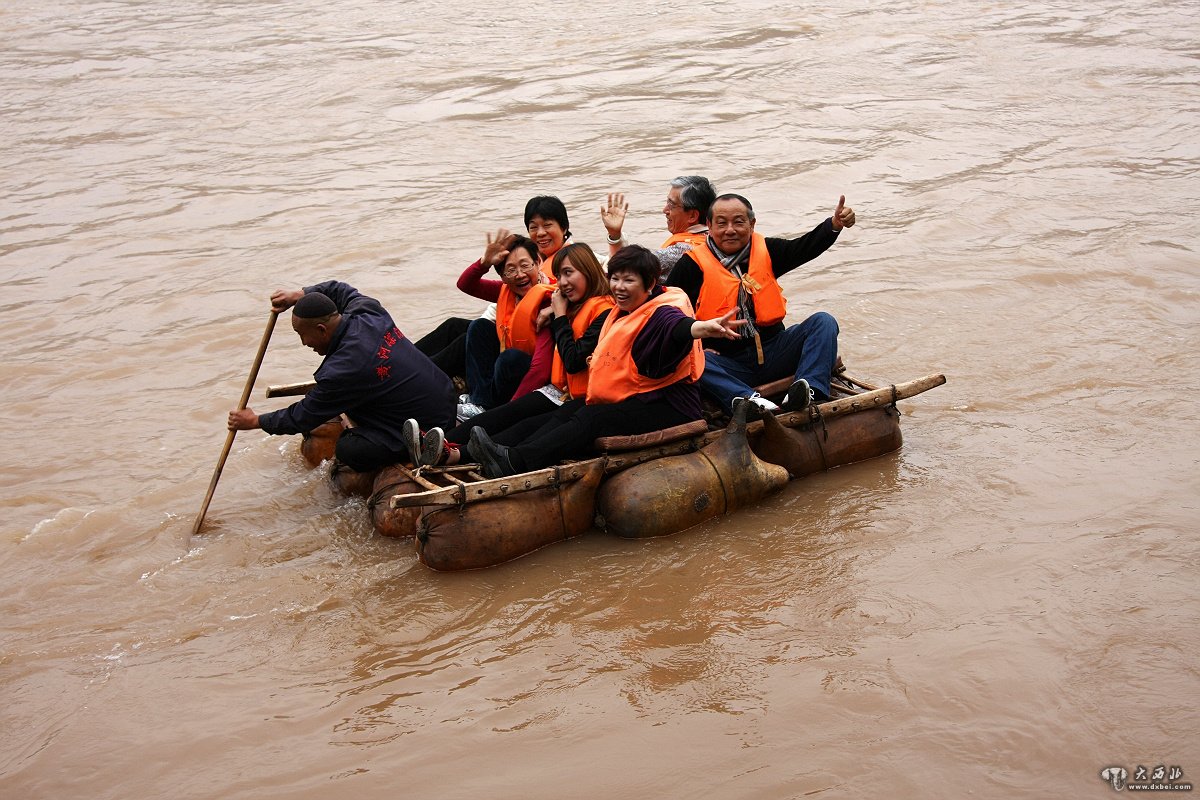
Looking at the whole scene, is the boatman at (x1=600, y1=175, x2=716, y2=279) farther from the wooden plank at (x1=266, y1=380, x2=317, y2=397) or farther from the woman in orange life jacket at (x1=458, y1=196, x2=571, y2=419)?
the wooden plank at (x1=266, y1=380, x2=317, y2=397)

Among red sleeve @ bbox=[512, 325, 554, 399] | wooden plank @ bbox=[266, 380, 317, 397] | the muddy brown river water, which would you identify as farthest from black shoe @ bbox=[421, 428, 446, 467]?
wooden plank @ bbox=[266, 380, 317, 397]

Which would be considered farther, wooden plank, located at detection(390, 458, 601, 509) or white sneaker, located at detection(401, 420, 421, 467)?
white sneaker, located at detection(401, 420, 421, 467)

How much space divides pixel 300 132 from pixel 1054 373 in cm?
989

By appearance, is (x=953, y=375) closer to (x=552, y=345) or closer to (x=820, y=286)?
(x=820, y=286)

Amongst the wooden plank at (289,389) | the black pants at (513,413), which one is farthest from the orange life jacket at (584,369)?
the wooden plank at (289,389)

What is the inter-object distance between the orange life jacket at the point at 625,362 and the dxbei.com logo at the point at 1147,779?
2403mm

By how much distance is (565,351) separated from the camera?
5.62m

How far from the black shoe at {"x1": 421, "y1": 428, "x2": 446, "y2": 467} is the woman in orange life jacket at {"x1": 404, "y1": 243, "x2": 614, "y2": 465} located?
14 millimetres

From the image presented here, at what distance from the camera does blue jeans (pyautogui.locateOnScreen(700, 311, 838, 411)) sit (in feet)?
19.0

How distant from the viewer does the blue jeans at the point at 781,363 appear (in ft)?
19.0

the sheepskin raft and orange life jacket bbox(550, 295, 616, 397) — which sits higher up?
orange life jacket bbox(550, 295, 616, 397)

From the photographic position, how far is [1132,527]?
5.34 meters

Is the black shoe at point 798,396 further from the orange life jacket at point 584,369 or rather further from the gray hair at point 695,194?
the gray hair at point 695,194

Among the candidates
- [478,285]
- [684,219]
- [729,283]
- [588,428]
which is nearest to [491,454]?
[588,428]
